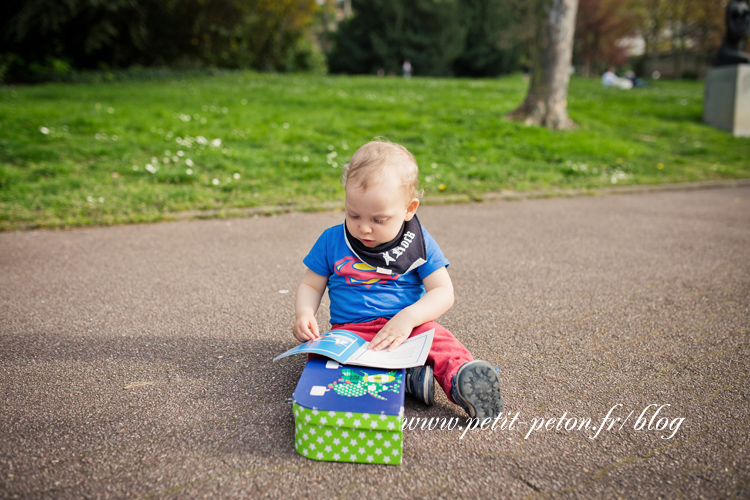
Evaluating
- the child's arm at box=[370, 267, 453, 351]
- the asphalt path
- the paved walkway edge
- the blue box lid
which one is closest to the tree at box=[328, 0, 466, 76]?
the paved walkway edge

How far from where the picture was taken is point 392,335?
210 cm

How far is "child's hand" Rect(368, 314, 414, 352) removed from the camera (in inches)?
81.7

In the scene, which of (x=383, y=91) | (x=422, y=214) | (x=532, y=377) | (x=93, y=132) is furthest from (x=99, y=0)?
(x=532, y=377)

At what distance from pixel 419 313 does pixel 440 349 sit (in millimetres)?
177

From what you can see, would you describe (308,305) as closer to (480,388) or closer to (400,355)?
(400,355)

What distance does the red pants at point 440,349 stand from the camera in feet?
6.66

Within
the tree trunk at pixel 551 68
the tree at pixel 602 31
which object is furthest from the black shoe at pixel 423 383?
the tree at pixel 602 31

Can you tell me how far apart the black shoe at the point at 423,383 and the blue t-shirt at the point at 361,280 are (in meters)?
0.32

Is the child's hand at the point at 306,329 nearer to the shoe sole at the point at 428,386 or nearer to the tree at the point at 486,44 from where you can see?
the shoe sole at the point at 428,386

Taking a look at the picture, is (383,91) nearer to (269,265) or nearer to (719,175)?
(719,175)

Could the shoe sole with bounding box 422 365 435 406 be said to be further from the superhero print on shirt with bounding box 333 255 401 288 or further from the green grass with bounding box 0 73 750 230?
the green grass with bounding box 0 73 750 230

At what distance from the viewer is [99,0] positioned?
14391mm

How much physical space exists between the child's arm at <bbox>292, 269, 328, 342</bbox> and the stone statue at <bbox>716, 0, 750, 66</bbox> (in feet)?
41.1

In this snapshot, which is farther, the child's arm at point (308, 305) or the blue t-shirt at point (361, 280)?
the blue t-shirt at point (361, 280)
